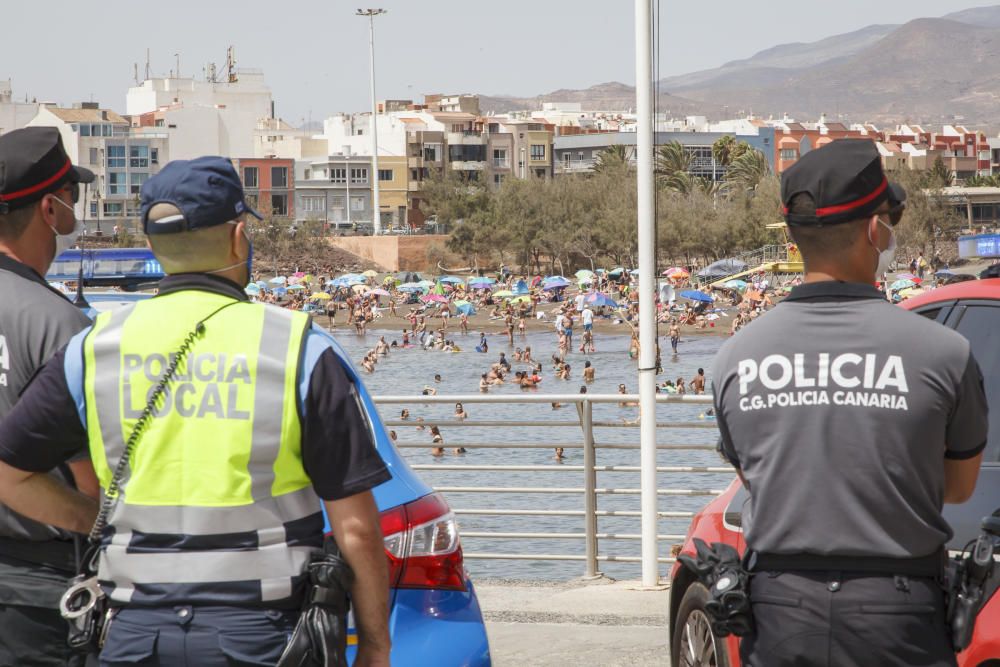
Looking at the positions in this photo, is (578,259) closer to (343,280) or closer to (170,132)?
(343,280)

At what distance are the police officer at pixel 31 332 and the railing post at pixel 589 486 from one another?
17.0 feet

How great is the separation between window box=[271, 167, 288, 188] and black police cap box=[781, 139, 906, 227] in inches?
4733

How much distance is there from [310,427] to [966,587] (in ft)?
4.67

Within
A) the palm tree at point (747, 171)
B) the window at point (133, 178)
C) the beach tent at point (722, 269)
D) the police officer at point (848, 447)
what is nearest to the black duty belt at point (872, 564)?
the police officer at point (848, 447)

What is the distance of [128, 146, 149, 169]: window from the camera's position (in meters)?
118

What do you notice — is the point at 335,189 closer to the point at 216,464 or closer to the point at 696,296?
the point at 696,296

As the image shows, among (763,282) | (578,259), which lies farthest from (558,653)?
(578,259)

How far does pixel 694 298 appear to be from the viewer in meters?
68.1

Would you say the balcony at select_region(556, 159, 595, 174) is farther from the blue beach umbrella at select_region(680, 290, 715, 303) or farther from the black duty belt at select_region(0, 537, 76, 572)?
the black duty belt at select_region(0, 537, 76, 572)

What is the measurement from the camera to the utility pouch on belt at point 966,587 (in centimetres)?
317

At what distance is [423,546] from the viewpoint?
3.94 meters

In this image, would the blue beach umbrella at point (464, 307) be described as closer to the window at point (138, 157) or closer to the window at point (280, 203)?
the window at point (280, 203)

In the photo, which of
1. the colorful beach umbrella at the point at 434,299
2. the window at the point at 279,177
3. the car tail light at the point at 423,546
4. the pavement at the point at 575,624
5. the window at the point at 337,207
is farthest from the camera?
the window at the point at 337,207

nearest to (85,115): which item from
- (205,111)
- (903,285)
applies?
(205,111)
